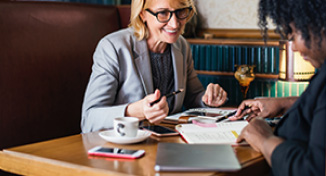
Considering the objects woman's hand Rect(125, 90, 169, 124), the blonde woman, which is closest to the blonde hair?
the blonde woman

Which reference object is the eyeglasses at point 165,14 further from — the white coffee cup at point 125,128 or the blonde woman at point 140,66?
the white coffee cup at point 125,128

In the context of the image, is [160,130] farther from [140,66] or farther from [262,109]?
[140,66]

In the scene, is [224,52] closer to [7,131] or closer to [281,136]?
→ [7,131]

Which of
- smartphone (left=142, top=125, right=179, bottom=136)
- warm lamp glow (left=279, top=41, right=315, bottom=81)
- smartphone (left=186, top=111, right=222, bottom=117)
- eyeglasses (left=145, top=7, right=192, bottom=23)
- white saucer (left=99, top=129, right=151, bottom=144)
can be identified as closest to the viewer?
white saucer (left=99, top=129, right=151, bottom=144)

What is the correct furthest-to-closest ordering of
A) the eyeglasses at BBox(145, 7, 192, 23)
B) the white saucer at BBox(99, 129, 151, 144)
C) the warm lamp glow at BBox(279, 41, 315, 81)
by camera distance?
the warm lamp glow at BBox(279, 41, 315, 81)
the eyeglasses at BBox(145, 7, 192, 23)
the white saucer at BBox(99, 129, 151, 144)

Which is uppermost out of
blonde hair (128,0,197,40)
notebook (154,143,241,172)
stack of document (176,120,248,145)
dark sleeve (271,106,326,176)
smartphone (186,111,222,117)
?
blonde hair (128,0,197,40)

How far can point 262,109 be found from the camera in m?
2.04

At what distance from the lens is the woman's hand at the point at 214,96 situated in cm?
236

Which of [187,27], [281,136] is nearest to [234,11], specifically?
[187,27]

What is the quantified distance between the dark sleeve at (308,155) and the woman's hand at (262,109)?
0.65 meters

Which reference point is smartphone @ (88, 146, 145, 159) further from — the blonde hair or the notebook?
the blonde hair

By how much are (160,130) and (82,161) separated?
0.48m

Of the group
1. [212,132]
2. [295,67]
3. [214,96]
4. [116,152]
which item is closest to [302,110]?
[212,132]

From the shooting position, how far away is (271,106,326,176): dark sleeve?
1.25 m
